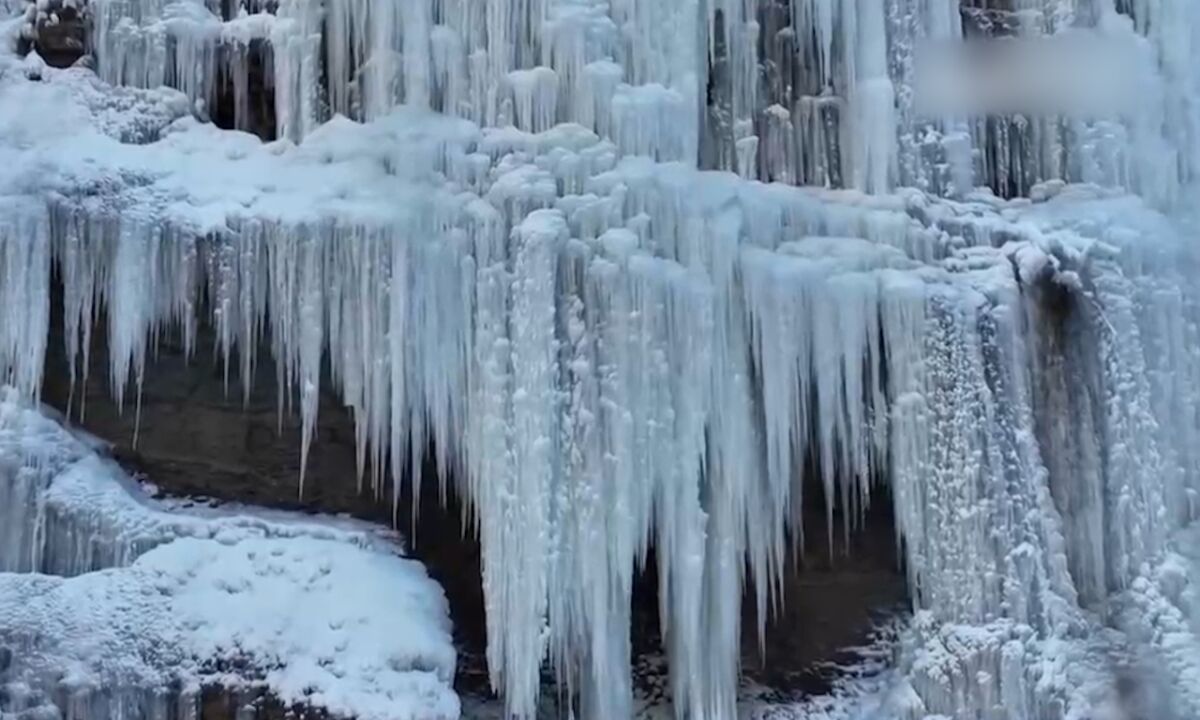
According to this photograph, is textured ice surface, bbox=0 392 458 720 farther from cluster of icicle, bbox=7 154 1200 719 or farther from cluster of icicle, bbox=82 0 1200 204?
cluster of icicle, bbox=82 0 1200 204

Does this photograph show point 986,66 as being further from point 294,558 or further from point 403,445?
point 294,558

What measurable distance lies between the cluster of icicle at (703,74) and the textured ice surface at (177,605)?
1.67 metres

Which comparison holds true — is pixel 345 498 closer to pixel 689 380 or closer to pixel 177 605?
pixel 177 605

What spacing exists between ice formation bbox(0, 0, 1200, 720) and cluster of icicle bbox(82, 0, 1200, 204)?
15mm

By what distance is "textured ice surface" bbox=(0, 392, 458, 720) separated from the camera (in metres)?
5.62

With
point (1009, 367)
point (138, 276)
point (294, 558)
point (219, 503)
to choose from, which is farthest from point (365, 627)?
point (1009, 367)

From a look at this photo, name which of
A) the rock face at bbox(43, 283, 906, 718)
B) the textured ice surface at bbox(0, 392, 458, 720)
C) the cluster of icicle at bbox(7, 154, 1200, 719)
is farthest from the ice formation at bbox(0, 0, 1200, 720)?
the textured ice surface at bbox(0, 392, 458, 720)

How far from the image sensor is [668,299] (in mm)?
6238

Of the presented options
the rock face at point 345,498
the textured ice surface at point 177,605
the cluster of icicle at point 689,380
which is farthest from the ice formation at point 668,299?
the textured ice surface at point 177,605

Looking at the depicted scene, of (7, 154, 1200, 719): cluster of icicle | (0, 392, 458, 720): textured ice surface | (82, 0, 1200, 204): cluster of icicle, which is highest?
(82, 0, 1200, 204): cluster of icicle

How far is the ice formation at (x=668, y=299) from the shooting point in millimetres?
6137

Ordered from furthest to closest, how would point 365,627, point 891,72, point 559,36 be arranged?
1. point 891,72
2. point 559,36
3. point 365,627

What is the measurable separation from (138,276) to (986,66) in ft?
12.4

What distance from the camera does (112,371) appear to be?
6230 millimetres
